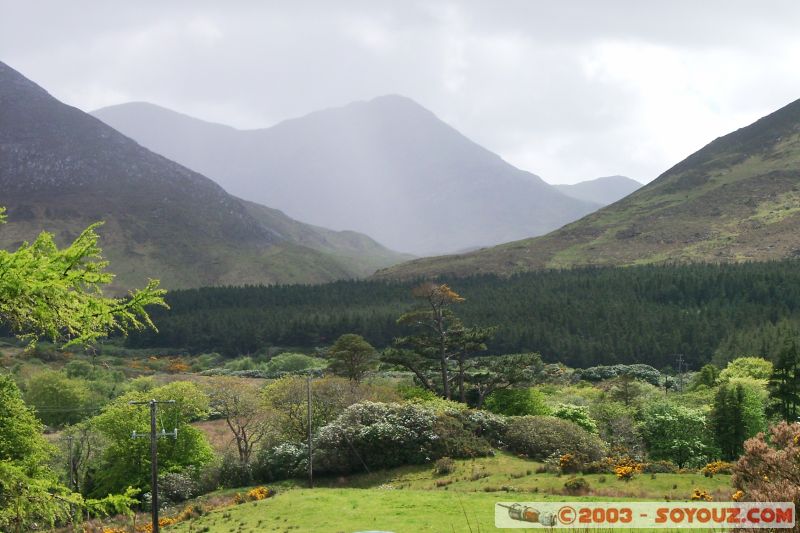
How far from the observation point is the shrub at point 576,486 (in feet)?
89.5

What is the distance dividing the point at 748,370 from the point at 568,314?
50646 millimetres

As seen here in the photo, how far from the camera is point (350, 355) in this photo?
204ft

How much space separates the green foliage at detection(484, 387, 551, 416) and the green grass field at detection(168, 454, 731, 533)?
562 inches

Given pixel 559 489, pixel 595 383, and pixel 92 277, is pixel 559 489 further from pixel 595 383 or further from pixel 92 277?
pixel 595 383

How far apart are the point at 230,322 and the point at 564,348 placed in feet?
254

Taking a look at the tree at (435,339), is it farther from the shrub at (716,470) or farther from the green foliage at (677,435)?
the shrub at (716,470)

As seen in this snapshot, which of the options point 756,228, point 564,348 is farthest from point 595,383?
point 756,228

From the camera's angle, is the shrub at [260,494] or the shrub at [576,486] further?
the shrub at [260,494]

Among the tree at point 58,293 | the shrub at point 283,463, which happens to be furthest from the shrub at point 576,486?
the tree at point 58,293

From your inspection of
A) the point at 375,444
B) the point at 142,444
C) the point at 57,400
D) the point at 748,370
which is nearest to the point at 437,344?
the point at 375,444

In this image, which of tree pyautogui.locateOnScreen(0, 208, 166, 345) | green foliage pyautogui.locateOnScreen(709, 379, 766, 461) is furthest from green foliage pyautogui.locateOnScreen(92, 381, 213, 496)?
green foliage pyautogui.locateOnScreen(709, 379, 766, 461)

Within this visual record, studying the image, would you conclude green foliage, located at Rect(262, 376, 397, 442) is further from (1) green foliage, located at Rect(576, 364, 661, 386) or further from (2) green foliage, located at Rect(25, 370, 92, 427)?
(1) green foliage, located at Rect(576, 364, 661, 386)

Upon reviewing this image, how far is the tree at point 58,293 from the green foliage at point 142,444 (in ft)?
113

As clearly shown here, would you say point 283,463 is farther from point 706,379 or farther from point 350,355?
point 706,379
